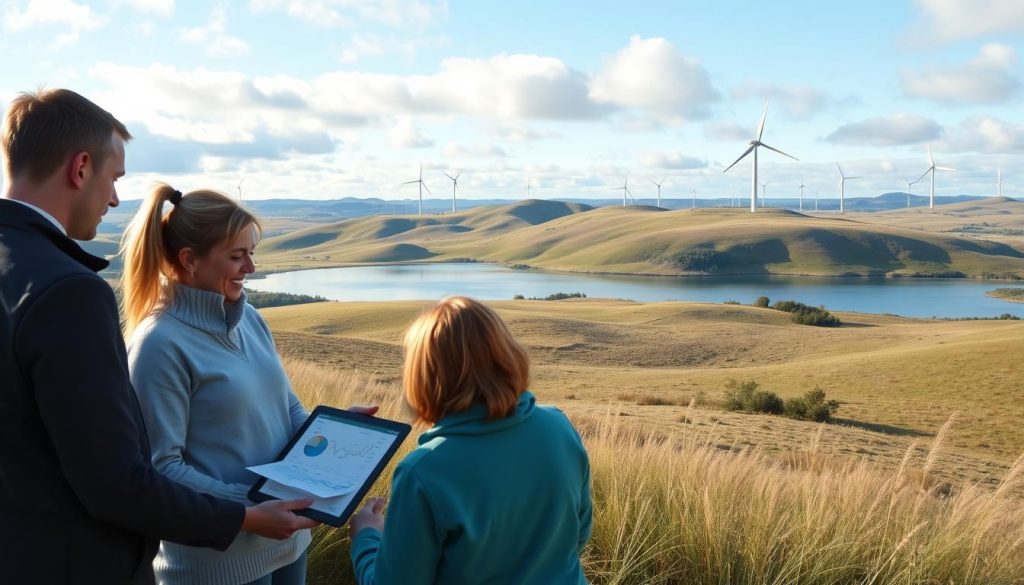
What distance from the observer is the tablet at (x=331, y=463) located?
2625 millimetres

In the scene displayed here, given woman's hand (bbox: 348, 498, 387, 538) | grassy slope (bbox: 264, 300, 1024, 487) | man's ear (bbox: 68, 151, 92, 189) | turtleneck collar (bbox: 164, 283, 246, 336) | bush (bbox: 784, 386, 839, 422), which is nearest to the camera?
man's ear (bbox: 68, 151, 92, 189)

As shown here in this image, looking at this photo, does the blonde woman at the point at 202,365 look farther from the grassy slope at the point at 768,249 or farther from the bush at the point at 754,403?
the grassy slope at the point at 768,249

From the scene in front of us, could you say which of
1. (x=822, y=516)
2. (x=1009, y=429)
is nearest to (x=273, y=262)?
(x=1009, y=429)

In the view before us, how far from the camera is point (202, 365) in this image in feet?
8.97

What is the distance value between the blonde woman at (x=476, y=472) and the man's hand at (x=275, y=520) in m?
0.31

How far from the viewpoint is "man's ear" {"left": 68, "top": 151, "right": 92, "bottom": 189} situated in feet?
7.32

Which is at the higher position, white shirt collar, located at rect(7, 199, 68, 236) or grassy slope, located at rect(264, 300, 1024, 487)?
white shirt collar, located at rect(7, 199, 68, 236)

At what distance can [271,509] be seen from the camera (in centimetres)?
249

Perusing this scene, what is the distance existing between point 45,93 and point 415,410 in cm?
129

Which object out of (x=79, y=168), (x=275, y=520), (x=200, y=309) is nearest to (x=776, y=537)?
(x=275, y=520)

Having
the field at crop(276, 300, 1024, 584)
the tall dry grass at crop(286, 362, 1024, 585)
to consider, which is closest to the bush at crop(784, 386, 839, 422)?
the field at crop(276, 300, 1024, 584)

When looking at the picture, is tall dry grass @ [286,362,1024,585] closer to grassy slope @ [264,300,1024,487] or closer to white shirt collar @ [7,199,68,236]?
white shirt collar @ [7,199,68,236]

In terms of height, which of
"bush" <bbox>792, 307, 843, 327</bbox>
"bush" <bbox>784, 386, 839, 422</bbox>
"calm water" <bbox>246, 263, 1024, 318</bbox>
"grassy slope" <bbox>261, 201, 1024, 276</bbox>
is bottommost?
"calm water" <bbox>246, 263, 1024, 318</bbox>

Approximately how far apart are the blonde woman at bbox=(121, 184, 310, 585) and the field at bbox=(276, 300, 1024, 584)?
163 centimetres
